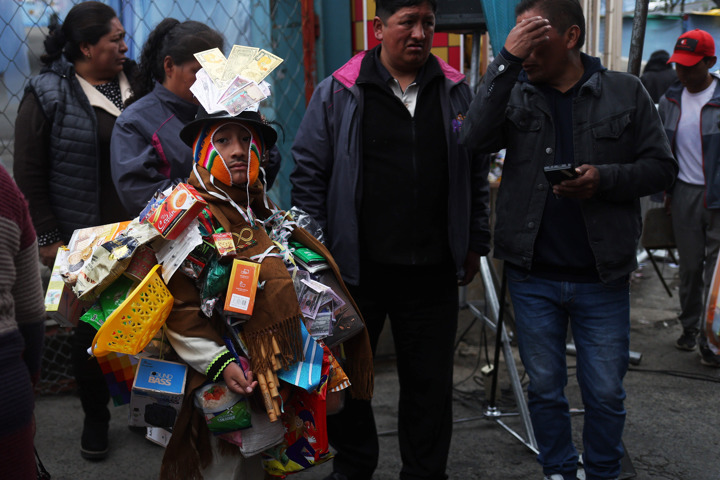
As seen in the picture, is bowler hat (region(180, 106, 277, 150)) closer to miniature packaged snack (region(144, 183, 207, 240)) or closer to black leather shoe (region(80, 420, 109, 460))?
miniature packaged snack (region(144, 183, 207, 240))

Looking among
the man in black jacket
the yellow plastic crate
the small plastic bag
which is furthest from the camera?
the man in black jacket

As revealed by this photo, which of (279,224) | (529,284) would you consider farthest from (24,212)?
(529,284)

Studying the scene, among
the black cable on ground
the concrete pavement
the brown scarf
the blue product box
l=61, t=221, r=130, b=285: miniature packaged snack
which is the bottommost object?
the black cable on ground

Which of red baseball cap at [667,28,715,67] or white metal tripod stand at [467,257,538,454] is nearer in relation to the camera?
white metal tripod stand at [467,257,538,454]

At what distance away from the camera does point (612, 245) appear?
2918 millimetres

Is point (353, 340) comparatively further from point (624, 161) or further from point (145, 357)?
point (624, 161)

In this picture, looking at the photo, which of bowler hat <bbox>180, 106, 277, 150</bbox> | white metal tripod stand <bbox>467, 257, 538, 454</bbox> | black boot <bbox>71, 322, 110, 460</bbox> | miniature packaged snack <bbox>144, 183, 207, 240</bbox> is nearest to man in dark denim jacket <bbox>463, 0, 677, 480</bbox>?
white metal tripod stand <bbox>467, 257, 538, 454</bbox>

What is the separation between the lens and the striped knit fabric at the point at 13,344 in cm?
176

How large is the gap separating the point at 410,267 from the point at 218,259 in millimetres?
1031

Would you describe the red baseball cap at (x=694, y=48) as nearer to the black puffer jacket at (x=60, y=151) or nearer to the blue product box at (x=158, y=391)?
Result: the black puffer jacket at (x=60, y=151)

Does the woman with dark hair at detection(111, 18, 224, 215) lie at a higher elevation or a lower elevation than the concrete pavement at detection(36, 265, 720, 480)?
higher

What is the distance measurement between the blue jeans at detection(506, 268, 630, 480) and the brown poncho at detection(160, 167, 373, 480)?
1118mm

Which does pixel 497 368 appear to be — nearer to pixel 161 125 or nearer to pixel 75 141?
pixel 161 125

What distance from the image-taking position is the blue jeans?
2975mm
